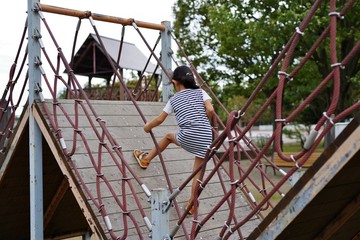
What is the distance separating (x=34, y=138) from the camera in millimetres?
4320

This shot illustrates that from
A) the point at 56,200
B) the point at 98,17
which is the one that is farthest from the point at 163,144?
the point at 56,200

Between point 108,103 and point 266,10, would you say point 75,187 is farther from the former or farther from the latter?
point 266,10

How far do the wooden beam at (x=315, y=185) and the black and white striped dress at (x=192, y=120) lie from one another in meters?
1.31

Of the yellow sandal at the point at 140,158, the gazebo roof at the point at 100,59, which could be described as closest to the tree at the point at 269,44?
the gazebo roof at the point at 100,59

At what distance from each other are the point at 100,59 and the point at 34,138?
16854 mm

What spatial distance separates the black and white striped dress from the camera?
382cm

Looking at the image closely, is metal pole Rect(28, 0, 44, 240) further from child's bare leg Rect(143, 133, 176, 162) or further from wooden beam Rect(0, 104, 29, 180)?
child's bare leg Rect(143, 133, 176, 162)

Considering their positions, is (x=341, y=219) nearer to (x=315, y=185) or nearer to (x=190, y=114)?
(x=315, y=185)

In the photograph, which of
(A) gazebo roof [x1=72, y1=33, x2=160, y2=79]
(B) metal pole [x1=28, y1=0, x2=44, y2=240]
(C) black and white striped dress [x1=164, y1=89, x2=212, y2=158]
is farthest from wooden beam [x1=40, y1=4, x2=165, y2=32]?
(A) gazebo roof [x1=72, y1=33, x2=160, y2=79]

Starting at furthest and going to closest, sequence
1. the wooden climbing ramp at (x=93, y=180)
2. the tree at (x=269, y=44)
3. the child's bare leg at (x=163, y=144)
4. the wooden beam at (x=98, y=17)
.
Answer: the tree at (x=269, y=44)
the wooden beam at (x=98, y=17)
the child's bare leg at (x=163, y=144)
the wooden climbing ramp at (x=93, y=180)

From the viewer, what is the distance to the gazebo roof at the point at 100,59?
758 inches

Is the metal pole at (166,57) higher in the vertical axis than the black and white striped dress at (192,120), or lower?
higher

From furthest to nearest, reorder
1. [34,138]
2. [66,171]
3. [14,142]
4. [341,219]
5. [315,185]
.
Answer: [14,142] < [34,138] < [66,171] < [341,219] < [315,185]

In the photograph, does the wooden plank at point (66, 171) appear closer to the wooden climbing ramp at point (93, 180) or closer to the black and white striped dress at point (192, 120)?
the wooden climbing ramp at point (93, 180)
